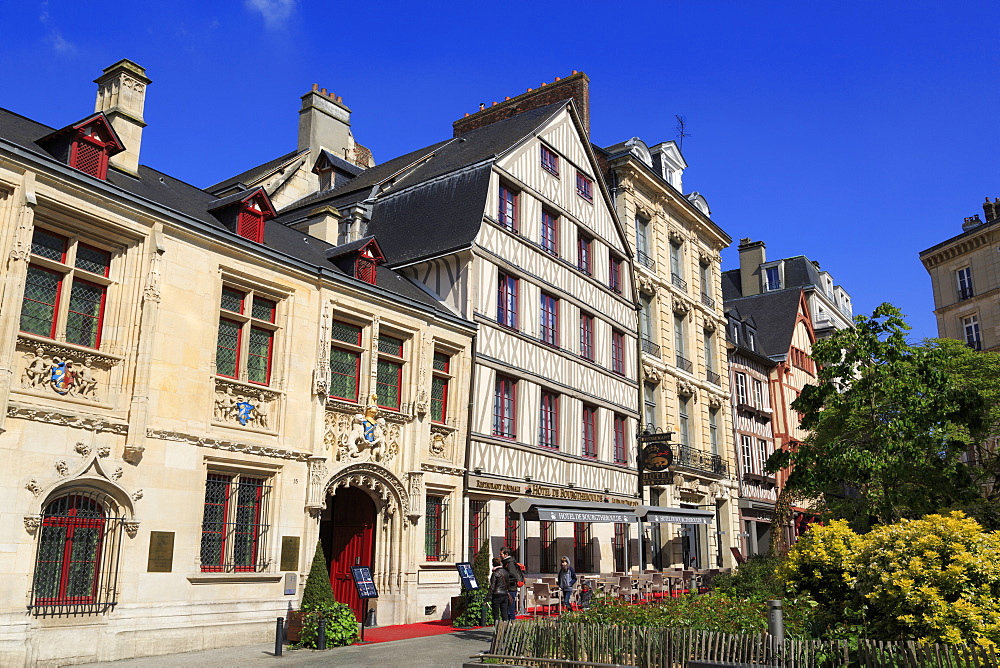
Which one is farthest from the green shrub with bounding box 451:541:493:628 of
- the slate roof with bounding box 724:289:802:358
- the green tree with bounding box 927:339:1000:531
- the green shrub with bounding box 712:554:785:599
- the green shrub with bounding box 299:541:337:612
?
the slate roof with bounding box 724:289:802:358

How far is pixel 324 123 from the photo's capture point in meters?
31.2

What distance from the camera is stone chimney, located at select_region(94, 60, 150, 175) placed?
14.3 m

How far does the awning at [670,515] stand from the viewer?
19.8 metres

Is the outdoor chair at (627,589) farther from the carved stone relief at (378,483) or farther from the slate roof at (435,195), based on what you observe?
the slate roof at (435,195)

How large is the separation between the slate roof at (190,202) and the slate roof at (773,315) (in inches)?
876

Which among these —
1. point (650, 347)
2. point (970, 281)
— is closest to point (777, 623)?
point (650, 347)

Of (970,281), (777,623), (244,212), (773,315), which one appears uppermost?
(970,281)

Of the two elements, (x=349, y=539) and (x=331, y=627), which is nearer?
(x=331, y=627)

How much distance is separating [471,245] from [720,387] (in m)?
15.7

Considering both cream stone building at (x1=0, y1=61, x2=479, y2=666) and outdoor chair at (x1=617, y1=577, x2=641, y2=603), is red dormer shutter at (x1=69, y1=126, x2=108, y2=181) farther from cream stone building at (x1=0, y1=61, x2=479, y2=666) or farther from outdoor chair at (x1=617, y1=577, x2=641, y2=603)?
outdoor chair at (x1=617, y1=577, x2=641, y2=603)

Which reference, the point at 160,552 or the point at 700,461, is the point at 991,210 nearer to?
the point at 700,461

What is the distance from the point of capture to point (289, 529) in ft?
45.9

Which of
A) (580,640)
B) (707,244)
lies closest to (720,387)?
(707,244)

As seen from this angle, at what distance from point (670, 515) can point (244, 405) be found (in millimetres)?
11399
